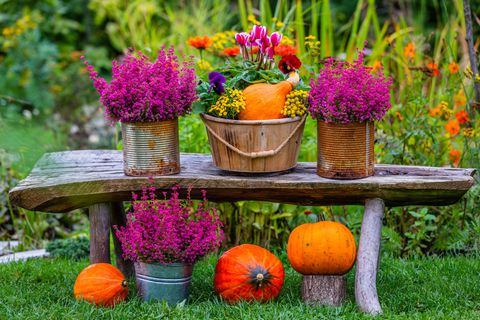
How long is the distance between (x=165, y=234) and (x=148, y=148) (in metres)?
0.37

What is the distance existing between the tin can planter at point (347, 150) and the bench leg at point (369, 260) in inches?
6.8

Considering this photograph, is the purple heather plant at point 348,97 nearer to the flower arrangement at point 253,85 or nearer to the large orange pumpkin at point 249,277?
the flower arrangement at point 253,85

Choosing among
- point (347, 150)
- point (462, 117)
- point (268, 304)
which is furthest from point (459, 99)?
point (268, 304)

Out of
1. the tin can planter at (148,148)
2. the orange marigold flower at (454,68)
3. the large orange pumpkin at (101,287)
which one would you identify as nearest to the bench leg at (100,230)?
the large orange pumpkin at (101,287)

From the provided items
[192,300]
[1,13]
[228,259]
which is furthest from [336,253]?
[1,13]

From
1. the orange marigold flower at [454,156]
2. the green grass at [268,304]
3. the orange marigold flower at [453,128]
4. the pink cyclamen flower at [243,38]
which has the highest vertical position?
the pink cyclamen flower at [243,38]

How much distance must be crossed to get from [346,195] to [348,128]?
0.97 ft

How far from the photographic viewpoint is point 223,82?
313cm

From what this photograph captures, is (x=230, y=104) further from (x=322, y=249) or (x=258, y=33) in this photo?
(x=322, y=249)

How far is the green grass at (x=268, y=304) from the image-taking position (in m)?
3.02

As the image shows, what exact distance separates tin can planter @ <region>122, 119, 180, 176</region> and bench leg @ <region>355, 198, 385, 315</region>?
0.87 meters

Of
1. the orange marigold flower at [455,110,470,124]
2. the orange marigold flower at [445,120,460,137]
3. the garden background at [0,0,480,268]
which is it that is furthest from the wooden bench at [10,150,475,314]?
the orange marigold flower at [445,120,460,137]

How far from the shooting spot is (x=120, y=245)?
141 inches

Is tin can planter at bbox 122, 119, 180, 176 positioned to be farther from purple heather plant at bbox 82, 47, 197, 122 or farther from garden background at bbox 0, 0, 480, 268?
garden background at bbox 0, 0, 480, 268
